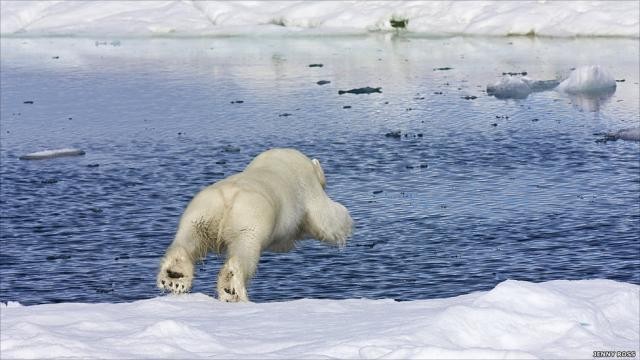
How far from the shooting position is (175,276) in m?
8.35

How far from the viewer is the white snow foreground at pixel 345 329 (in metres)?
6.18

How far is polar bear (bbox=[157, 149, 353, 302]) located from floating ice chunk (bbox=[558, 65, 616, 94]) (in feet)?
68.0

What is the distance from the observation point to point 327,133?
86.1 feet

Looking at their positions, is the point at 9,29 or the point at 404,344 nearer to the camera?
the point at 404,344

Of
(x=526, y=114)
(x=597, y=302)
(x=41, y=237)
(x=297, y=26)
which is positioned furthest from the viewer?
(x=297, y=26)

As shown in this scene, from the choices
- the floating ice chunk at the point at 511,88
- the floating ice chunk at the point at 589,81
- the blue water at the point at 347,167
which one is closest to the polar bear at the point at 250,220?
the blue water at the point at 347,167

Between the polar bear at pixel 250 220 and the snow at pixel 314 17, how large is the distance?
37286 millimetres

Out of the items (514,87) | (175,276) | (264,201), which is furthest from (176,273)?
(514,87)

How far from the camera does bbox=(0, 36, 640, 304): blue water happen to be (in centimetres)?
1438

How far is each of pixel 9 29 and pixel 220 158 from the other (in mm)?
34652

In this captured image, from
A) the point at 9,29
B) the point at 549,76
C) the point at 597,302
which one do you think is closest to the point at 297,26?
the point at 9,29

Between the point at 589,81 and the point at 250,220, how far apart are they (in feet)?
76.3

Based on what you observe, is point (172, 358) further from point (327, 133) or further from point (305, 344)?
point (327, 133)

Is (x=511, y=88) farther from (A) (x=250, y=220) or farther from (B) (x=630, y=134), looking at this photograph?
(A) (x=250, y=220)
